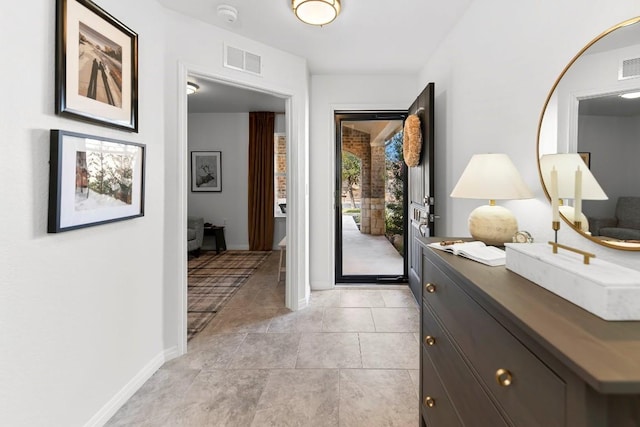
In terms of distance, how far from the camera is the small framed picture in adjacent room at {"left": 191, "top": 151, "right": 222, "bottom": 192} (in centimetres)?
627

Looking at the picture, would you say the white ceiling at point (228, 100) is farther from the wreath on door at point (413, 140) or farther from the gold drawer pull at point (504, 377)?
the gold drawer pull at point (504, 377)

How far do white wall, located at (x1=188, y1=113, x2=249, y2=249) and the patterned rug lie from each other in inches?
24.0

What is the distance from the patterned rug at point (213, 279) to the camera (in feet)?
10.4

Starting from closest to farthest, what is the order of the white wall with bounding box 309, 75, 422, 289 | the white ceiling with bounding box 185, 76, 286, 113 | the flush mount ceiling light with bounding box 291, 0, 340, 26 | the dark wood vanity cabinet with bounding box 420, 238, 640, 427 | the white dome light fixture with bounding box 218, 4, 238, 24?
the dark wood vanity cabinet with bounding box 420, 238, 640, 427
the flush mount ceiling light with bounding box 291, 0, 340, 26
the white dome light fixture with bounding box 218, 4, 238, 24
the white wall with bounding box 309, 75, 422, 289
the white ceiling with bounding box 185, 76, 286, 113

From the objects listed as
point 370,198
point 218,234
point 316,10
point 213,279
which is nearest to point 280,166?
point 218,234

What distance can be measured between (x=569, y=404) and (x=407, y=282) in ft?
11.6

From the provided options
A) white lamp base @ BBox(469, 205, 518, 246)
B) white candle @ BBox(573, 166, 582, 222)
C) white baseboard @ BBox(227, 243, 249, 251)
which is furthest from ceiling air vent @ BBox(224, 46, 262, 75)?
white baseboard @ BBox(227, 243, 249, 251)

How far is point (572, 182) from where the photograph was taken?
125cm

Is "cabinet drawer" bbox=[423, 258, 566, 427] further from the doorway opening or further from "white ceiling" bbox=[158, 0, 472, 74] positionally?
the doorway opening

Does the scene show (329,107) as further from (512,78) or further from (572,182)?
(572,182)

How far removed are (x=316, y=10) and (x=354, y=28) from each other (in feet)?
1.89

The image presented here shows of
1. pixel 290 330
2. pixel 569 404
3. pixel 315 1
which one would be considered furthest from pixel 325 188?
pixel 569 404

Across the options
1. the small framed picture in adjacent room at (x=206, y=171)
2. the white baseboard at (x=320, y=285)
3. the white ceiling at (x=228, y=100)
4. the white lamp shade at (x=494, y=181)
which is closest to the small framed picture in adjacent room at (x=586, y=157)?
the white lamp shade at (x=494, y=181)

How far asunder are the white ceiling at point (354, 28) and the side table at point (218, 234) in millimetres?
3751
